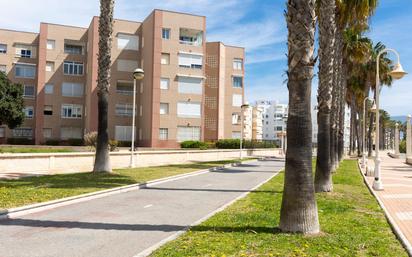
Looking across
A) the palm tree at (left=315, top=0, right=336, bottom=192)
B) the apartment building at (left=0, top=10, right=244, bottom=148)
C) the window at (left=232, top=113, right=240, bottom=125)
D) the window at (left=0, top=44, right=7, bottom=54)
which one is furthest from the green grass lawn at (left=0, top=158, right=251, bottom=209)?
the window at (left=0, top=44, right=7, bottom=54)

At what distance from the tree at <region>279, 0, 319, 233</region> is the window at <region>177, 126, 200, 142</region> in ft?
149

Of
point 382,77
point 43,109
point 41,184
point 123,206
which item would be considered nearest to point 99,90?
point 41,184

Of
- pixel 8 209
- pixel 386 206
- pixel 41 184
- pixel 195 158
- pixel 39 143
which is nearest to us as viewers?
pixel 8 209

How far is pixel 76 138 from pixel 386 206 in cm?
5056

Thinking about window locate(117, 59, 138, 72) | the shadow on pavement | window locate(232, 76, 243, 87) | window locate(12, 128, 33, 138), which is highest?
window locate(117, 59, 138, 72)

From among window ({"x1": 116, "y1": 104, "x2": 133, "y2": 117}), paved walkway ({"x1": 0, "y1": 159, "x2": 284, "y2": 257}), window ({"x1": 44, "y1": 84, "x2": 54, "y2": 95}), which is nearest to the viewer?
paved walkway ({"x1": 0, "y1": 159, "x2": 284, "y2": 257})

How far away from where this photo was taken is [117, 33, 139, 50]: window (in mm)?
55719

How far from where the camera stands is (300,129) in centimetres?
826

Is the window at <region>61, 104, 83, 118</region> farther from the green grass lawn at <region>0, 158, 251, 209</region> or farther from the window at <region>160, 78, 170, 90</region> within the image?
the green grass lawn at <region>0, 158, 251, 209</region>

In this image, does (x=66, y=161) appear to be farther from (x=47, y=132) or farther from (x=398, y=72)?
(x=47, y=132)

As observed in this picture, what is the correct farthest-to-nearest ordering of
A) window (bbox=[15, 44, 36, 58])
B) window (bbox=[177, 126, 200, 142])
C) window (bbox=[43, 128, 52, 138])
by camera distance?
window (bbox=[15, 44, 36, 58]), window (bbox=[43, 128, 52, 138]), window (bbox=[177, 126, 200, 142])

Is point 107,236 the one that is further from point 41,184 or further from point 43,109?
point 43,109

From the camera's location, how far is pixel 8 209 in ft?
32.2

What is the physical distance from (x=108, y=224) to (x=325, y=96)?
9635 mm
